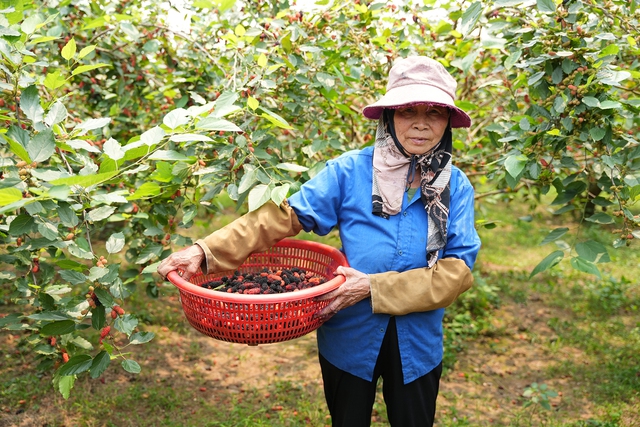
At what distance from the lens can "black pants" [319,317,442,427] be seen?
1.87 m

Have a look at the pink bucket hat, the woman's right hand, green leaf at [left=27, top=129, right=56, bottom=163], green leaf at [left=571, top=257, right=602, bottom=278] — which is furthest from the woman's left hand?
green leaf at [left=27, top=129, right=56, bottom=163]

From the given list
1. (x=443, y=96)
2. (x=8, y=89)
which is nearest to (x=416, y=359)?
(x=443, y=96)

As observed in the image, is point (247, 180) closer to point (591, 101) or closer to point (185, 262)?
point (185, 262)

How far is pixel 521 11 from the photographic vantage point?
6.86 feet

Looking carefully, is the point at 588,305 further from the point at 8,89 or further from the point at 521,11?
the point at 8,89

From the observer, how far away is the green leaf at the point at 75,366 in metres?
1.61

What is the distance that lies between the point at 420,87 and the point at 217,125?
0.66 meters

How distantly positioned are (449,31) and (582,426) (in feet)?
6.86

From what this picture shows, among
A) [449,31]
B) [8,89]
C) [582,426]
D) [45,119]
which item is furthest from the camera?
[449,31]

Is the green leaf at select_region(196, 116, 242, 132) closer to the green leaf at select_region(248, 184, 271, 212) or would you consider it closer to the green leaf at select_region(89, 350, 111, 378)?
the green leaf at select_region(248, 184, 271, 212)

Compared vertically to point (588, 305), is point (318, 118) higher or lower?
higher

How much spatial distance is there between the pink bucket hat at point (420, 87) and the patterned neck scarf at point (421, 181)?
0.09 metres

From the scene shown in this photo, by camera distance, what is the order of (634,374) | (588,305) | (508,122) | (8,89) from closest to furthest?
(8,89), (508,122), (634,374), (588,305)

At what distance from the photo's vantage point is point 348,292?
171 cm
